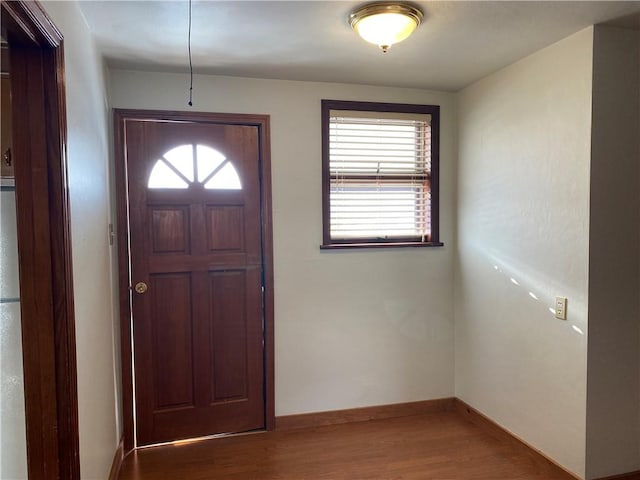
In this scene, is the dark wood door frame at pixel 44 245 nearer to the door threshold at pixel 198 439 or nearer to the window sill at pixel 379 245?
the door threshold at pixel 198 439

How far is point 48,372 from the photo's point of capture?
142 cm

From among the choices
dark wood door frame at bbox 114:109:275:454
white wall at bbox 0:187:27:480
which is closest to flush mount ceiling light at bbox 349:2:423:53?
dark wood door frame at bbox 114:109:275:454

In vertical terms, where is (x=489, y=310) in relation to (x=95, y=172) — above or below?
below

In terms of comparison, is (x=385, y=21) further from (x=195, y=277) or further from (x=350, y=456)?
(x=350, y=456)

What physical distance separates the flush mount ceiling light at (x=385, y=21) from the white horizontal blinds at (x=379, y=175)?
3.28ft

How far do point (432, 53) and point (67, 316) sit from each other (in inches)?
85.4

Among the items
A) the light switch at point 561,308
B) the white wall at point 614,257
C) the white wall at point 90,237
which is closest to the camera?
the white wall at point 90,237

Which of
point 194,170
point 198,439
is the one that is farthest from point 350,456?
point 194,170

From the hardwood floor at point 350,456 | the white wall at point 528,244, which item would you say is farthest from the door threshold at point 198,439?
the white wall at point 528,244

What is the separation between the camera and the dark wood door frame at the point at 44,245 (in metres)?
1.38

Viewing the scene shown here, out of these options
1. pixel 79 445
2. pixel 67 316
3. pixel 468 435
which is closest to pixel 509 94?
pixel 468 435

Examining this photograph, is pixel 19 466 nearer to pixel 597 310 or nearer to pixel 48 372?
pixel 48 372

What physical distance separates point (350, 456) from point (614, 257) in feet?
6.00

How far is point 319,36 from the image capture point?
6.89 feet
